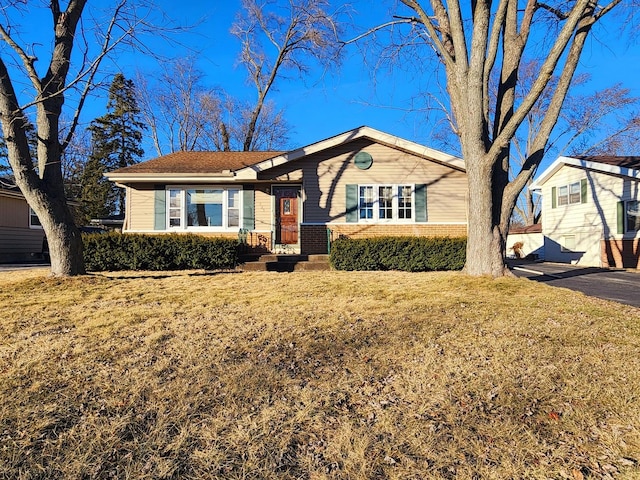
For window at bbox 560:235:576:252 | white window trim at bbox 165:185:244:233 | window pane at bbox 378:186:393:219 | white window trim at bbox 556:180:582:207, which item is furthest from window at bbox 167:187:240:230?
window at bbox 560:235:576:252

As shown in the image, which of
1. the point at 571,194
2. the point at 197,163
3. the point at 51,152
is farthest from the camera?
the point at 571,194

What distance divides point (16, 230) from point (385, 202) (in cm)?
1634

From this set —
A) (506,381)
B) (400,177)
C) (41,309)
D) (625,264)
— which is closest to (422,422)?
(506,381)

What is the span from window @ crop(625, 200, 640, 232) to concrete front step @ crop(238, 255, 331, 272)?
12.0 metres

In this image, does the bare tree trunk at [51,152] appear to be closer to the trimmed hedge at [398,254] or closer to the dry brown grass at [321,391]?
the dry brown grass at [321,391]

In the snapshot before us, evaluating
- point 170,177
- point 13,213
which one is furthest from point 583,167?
point 13,213

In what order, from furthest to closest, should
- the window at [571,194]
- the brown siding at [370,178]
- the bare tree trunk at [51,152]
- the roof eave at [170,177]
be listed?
the window at [571,194] → the brown siding at [370,178] → the roof eave at [170,177] → the bare tree trunk at [51,152]

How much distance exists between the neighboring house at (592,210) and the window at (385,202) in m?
8.10

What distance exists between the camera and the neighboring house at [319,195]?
12.0 metres

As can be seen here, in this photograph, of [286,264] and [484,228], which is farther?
[286,264]

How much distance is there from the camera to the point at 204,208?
1255 centimetres

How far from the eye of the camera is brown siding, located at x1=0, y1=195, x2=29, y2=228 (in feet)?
50.5

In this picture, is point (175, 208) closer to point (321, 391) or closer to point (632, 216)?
point (321, 391)

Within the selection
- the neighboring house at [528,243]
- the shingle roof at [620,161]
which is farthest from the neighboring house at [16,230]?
the neighboring house at [528,243]
